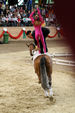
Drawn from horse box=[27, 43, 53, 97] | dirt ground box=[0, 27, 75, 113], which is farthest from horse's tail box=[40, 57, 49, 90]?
dirt ground box=[0, 27, 75, 113]

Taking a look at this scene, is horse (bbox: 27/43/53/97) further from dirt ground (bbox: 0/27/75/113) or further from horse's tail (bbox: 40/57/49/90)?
dirt ground (bbox: 0/27/75/113)

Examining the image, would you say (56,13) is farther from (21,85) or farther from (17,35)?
(17,35)

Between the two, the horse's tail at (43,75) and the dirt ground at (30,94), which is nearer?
the dirt ground at (30,94)

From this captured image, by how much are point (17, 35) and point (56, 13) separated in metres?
19.2

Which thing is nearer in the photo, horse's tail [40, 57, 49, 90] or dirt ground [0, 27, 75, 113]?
dirt ground [0, 27, 75, 113]

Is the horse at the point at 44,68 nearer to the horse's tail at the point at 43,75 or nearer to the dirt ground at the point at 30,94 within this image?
the horse's tail at the point at 43,75

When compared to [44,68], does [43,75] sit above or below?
below

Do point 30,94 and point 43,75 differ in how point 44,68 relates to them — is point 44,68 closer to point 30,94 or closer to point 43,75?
point 43,75

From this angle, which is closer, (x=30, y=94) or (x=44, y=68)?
(x=44, y=68)

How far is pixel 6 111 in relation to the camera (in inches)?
171

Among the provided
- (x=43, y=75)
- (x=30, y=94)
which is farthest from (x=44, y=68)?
(x=30, y=94)

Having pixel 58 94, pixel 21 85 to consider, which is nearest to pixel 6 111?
pixel 58 94

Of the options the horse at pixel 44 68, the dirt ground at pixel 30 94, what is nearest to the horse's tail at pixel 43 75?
the horse at pixel 44 68

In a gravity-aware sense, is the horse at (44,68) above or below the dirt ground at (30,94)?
above
